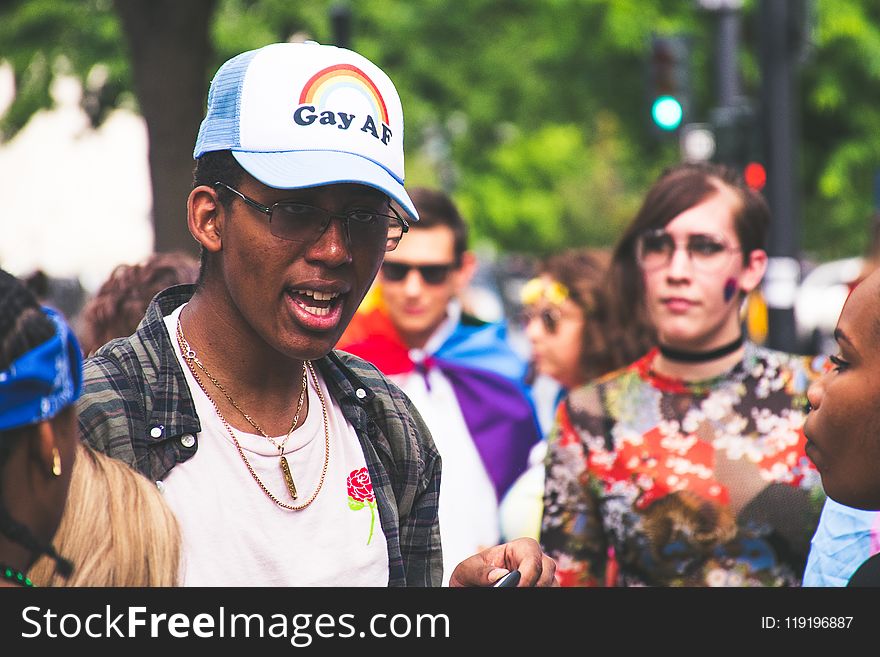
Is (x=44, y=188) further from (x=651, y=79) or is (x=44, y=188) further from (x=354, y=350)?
(x=651, y=79)

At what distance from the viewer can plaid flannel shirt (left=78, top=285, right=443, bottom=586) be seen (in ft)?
7.66

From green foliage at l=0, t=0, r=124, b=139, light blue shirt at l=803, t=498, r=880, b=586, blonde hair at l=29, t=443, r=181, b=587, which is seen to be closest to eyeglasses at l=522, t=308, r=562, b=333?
light blue shirt at l=803, t=498, r=880, b=586

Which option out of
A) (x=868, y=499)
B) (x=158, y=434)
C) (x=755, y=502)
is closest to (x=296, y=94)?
(x=158, y=434)

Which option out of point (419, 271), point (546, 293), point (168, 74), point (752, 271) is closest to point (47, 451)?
point (752, 271)

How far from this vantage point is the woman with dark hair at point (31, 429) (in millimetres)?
1929

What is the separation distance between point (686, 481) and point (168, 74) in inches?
205

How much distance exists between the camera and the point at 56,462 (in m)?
2.00

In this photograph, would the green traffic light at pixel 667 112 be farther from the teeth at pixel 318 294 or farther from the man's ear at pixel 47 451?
the man's ear at pixel 47 451

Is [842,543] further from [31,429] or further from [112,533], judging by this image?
[31,429]

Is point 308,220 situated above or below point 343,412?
above

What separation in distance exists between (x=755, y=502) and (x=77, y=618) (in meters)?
2.37

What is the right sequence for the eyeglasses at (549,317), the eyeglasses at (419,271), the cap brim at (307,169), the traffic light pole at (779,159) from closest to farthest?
the cap brim at (307,169)
the eyeglasses at (419,271)
the eyeglasses at (549,317)
the traffic light pole at (779,159)

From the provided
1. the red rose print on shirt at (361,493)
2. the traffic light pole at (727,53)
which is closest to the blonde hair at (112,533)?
the red rose print on shirt at (361,493)

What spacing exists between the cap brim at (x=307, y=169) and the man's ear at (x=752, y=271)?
7.31 feet
